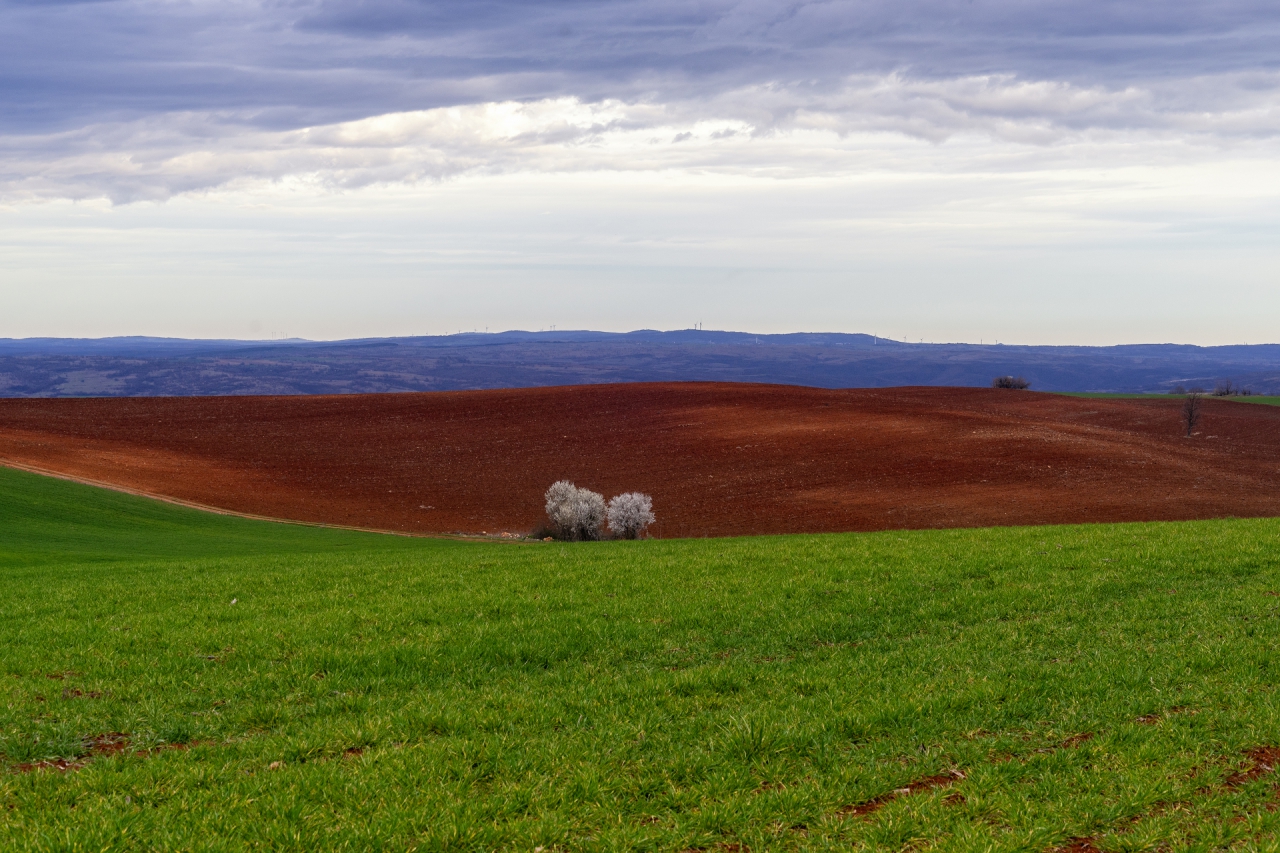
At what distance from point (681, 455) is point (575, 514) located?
693 inches

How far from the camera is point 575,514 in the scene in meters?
32.6

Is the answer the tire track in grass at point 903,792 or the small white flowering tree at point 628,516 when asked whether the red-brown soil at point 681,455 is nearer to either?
the small white flowering tree at point 628,516

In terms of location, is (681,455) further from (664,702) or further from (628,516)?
(664,702)

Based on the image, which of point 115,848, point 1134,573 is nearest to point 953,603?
point 1134,573

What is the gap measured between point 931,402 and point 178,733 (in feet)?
211

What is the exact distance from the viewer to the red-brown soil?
36312 millimetres

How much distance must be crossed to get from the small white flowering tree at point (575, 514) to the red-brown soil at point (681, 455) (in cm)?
259

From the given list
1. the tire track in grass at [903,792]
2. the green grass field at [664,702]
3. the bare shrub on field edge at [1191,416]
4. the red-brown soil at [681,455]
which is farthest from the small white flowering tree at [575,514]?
the bare shrub on field edge at [1191,416]

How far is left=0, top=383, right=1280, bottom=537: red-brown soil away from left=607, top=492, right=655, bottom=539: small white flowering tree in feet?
4.25

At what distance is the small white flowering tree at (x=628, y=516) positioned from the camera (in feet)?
109

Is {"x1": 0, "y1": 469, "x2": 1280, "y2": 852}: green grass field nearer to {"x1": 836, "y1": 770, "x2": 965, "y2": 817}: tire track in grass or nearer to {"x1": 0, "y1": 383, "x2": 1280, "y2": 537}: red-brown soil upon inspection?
{"x1": 836, "y1": 770, "x2": 965, "y2": 817}: tire track in grass

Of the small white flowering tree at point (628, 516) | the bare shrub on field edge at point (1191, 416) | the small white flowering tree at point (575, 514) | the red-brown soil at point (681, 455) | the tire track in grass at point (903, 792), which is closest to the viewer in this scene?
the tire track in grass at point (903, 792)

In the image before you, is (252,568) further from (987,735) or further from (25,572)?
(987,735)

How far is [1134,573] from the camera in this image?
51.3 ft
